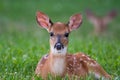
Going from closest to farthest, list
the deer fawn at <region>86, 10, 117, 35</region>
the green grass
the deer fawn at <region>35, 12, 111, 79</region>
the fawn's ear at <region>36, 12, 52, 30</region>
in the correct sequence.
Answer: the deer fawn at <region>35, 12, 111, 79</region> < the fawn's ear at <region>36, 12, 52, 30</region> < the green grass < the deer fawn at <region>86, 10, 117, 35</region>

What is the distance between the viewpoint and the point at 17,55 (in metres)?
11.0

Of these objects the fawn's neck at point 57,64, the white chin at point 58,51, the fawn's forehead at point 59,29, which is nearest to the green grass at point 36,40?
the fawn's neck at point 57,64

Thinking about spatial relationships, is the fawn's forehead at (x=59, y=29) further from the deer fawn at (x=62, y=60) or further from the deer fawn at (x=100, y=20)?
the deer fawn at (x=100, y=20)

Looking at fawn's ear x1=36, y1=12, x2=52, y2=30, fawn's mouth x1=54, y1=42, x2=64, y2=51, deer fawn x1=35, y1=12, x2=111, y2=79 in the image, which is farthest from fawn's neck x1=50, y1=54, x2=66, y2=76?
fawn's ear x1=36, y1=12, x2=52, y2=30

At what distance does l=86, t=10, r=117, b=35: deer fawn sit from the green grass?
0.23 m

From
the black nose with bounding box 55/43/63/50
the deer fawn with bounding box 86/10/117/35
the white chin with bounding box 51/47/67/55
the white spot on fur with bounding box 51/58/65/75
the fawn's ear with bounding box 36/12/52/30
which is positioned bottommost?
the white spot on fur with bounding box 51/58/65/75

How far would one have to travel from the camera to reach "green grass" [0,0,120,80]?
10.0 metres

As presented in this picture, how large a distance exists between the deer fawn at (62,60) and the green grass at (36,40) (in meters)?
0.30

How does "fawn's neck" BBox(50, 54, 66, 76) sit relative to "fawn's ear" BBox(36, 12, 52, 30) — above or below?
below

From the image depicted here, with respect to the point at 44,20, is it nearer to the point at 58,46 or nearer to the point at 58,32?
the point at 58,32

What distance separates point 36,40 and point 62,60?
4.99 m

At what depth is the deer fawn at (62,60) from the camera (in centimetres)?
884

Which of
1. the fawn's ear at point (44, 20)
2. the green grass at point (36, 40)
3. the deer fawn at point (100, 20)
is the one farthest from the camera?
the deer fawn at point (100, 20)

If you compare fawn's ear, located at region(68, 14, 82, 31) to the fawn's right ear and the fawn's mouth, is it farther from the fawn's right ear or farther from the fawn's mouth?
the fawn's mouth
